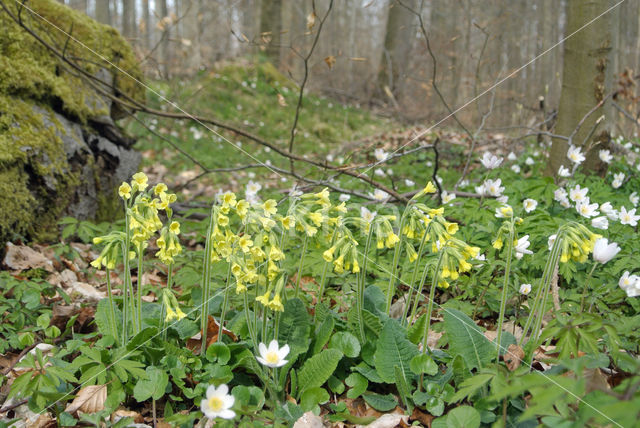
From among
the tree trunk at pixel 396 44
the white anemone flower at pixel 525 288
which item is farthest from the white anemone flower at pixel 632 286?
the tree trunk at pixel 396 44

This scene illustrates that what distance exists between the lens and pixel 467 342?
1.74m

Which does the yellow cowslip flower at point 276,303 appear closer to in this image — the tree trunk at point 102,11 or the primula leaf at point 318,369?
the primula leaf at point 318,369

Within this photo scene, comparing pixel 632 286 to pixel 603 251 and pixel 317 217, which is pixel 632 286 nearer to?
pixel 603 251

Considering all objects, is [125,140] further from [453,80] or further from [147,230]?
[453,80]

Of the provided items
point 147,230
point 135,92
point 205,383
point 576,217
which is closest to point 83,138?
point 135,92

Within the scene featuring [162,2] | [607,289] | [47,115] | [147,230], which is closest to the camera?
[147,230]

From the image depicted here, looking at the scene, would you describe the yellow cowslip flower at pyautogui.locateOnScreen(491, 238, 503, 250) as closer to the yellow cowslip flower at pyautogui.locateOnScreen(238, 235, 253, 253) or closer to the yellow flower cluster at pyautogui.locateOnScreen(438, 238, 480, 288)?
the yellow flower cluster at pyautogui.locateOnScreen(438, 238, 480, 288)

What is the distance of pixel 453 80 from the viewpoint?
14.7 meters

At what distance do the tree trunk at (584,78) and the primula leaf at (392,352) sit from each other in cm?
306

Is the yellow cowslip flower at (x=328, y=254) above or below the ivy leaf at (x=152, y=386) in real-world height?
above

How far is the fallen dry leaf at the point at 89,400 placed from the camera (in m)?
1.68

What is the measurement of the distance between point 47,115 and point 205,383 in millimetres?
2800

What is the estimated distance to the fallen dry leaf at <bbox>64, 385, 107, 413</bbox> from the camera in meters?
1.68

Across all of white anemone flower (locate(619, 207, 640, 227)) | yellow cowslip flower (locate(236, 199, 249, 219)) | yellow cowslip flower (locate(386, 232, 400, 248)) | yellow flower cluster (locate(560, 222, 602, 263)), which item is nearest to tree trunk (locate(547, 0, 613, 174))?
white anemone flower (locate(619, 207, 640, 227))
